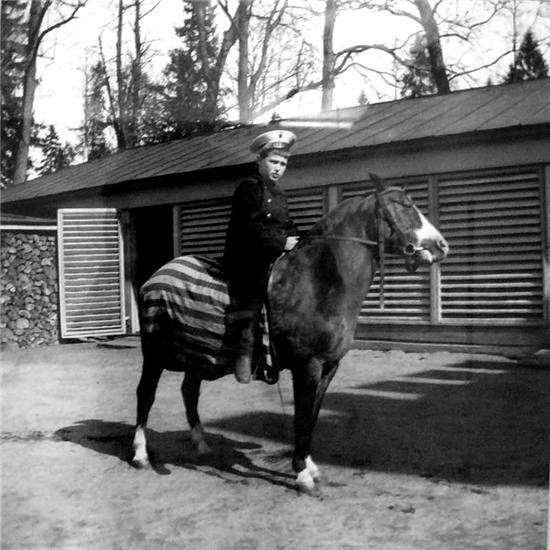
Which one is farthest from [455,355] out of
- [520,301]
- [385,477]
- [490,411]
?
[385,477]

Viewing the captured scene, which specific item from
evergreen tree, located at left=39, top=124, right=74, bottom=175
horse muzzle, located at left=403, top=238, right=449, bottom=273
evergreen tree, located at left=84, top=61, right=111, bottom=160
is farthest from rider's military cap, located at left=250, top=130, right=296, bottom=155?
evergreen tree, located at left=39, top=124, right=74, bottom=175

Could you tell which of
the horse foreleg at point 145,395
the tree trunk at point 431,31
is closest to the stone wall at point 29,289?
the tree trunk at point 431,31

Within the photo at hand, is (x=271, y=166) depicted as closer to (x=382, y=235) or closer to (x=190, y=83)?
(x=382, y=235)

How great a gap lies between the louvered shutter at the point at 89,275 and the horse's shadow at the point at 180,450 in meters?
6.25

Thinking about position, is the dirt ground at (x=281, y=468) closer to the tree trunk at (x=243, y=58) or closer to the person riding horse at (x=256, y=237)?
the person riding horse at (x=256, y=237)

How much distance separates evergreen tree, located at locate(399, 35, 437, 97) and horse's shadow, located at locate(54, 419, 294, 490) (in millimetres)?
4062

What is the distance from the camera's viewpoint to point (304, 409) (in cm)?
416

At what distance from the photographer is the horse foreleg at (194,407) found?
4891 mm

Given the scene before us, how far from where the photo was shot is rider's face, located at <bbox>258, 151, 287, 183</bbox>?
4250 mm

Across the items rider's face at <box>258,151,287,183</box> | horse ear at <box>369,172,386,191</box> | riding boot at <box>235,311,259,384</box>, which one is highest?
rider's face at <box>258,151,287,183</box>

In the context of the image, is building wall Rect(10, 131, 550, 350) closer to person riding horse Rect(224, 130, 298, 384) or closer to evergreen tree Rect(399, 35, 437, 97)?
evergreen tree Rect(399, 35, 437, 97)

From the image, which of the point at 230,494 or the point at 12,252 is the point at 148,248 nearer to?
the point at 12,252

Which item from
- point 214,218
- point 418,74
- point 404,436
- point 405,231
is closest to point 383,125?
point 418,74

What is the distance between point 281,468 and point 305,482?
51 centimetres
